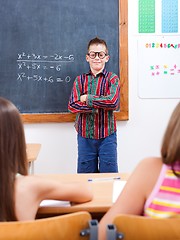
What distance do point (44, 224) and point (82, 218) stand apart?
0.11 meters

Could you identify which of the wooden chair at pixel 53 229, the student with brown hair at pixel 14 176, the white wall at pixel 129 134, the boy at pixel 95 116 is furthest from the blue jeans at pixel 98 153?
the wooden chair at pixel 53 229

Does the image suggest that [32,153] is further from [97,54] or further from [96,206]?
[96,206]

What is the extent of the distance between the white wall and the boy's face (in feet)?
1.48

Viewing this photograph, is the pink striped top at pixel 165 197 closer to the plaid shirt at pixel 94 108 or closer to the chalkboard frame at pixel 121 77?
the plaid shirt at pixel 94 108

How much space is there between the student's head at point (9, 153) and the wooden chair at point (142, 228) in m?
0.43

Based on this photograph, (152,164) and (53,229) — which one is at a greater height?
(152,164)

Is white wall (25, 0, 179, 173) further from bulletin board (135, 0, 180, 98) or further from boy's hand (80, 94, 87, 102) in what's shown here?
boy's hand (80, 94, 87, 102)

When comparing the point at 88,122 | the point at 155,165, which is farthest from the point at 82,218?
the point at 88,122

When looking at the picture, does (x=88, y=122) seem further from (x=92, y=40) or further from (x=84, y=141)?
(x=92, y=40)

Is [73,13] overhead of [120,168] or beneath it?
overhead

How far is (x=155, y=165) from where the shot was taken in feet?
3.96

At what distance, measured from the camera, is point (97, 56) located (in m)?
3.53

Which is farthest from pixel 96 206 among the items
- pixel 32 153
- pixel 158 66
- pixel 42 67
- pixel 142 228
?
pixel 158 66

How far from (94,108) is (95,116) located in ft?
0.36
